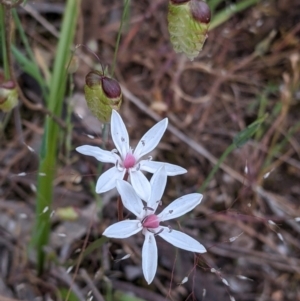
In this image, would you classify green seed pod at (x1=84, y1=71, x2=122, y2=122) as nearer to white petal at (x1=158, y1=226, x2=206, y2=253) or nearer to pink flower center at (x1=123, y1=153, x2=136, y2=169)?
pink flower center at (x1=123, y1=153, x2=136, y2=169)

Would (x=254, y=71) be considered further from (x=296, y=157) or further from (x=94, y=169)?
(x=94, y=169)

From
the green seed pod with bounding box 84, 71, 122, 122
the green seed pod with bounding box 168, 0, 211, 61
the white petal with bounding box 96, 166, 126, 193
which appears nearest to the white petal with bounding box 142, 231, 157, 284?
the white petal with bounding box 96, 166, 126, 193

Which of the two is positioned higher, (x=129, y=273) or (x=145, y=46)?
(x=145, y=46)

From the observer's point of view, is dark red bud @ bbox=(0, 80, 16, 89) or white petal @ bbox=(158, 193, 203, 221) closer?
white petal @ bbox=(158, 193, 203, 221)

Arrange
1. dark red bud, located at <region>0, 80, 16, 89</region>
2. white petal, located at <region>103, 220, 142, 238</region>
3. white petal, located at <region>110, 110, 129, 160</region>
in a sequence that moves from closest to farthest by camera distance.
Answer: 1. white petal, located at <region>103, 220, 142, 238</region>
2. white petal, located at <region>110, 110, 129, 160</region>
3. dark red bud, located at <region>0, 80, 16, 89</region>

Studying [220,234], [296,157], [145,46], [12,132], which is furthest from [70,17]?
[296,157]

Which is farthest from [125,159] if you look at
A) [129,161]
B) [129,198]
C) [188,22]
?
[188,22]

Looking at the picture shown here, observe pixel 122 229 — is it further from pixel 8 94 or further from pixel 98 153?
pixel 8 94
